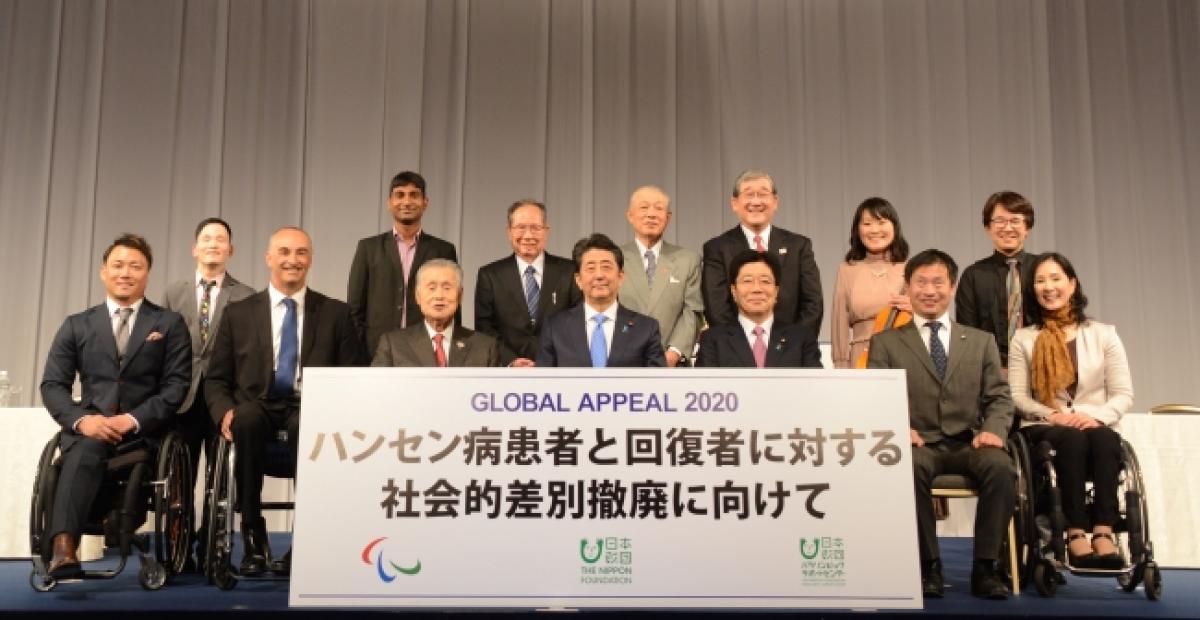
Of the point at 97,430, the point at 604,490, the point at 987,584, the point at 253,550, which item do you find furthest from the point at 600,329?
the point at 97,430

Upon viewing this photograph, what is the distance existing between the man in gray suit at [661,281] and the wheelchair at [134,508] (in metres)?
1.77

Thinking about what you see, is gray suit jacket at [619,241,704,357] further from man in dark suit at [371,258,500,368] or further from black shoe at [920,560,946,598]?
black shoe at [920,560,946,598]

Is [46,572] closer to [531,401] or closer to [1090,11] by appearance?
[531,401]

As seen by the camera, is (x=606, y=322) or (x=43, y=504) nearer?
(x=43, y=504)

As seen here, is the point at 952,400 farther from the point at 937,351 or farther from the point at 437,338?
the point at 437,338

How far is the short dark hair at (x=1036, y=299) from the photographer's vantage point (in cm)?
391

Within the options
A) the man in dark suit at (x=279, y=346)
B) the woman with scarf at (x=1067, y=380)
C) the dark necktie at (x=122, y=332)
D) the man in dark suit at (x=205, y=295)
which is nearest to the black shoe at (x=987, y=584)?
the woman with scarf at (x=1067, y=380)

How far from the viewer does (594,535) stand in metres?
2.81

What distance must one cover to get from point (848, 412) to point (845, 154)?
4457 millimetres

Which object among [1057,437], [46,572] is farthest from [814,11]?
[46,572]

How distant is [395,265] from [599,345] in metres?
1.27

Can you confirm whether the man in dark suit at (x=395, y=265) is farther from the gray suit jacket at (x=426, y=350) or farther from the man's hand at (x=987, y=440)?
the man's hand at (x=987, y=440)

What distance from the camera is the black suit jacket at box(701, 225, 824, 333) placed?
4.31 metres

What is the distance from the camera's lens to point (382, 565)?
2.81m
